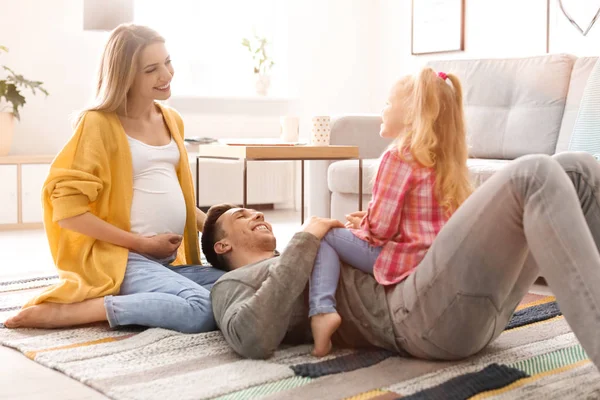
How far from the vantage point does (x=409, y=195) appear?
1681 mm

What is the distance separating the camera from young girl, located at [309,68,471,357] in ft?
5.47

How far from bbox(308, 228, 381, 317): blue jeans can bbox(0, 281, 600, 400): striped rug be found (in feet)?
0.46

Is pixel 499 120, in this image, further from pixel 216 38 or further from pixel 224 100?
pixel 216 38

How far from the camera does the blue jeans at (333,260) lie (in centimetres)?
169

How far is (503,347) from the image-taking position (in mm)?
1823

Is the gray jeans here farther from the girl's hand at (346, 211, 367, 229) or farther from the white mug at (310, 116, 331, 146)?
the white mug at (310, 116, 331, 146)

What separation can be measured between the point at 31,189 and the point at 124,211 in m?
2.36

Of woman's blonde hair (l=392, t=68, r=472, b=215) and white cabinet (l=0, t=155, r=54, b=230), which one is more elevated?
woman's blonde hair (l=392, t=68, r=472, b=215)

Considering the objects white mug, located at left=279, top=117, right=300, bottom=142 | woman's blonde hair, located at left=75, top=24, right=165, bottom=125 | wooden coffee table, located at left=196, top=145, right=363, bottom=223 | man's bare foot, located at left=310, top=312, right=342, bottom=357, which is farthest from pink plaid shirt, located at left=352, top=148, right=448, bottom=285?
white mug, located at left=279, top=117, right=300, bottom=142

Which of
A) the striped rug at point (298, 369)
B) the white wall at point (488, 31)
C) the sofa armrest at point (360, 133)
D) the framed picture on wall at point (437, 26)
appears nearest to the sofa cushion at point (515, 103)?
the sofa armrest at point (360, 133)

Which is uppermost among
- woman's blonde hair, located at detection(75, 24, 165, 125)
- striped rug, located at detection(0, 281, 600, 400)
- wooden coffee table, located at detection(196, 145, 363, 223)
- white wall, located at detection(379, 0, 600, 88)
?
white wall, located at detection(379, 0, 600, 88)

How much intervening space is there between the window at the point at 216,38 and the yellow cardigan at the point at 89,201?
2968 millimetres

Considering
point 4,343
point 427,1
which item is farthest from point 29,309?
point 427,1

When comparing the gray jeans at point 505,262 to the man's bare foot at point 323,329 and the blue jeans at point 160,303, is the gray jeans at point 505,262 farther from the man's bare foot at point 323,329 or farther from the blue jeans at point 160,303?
the blue jeans at point 160,303
